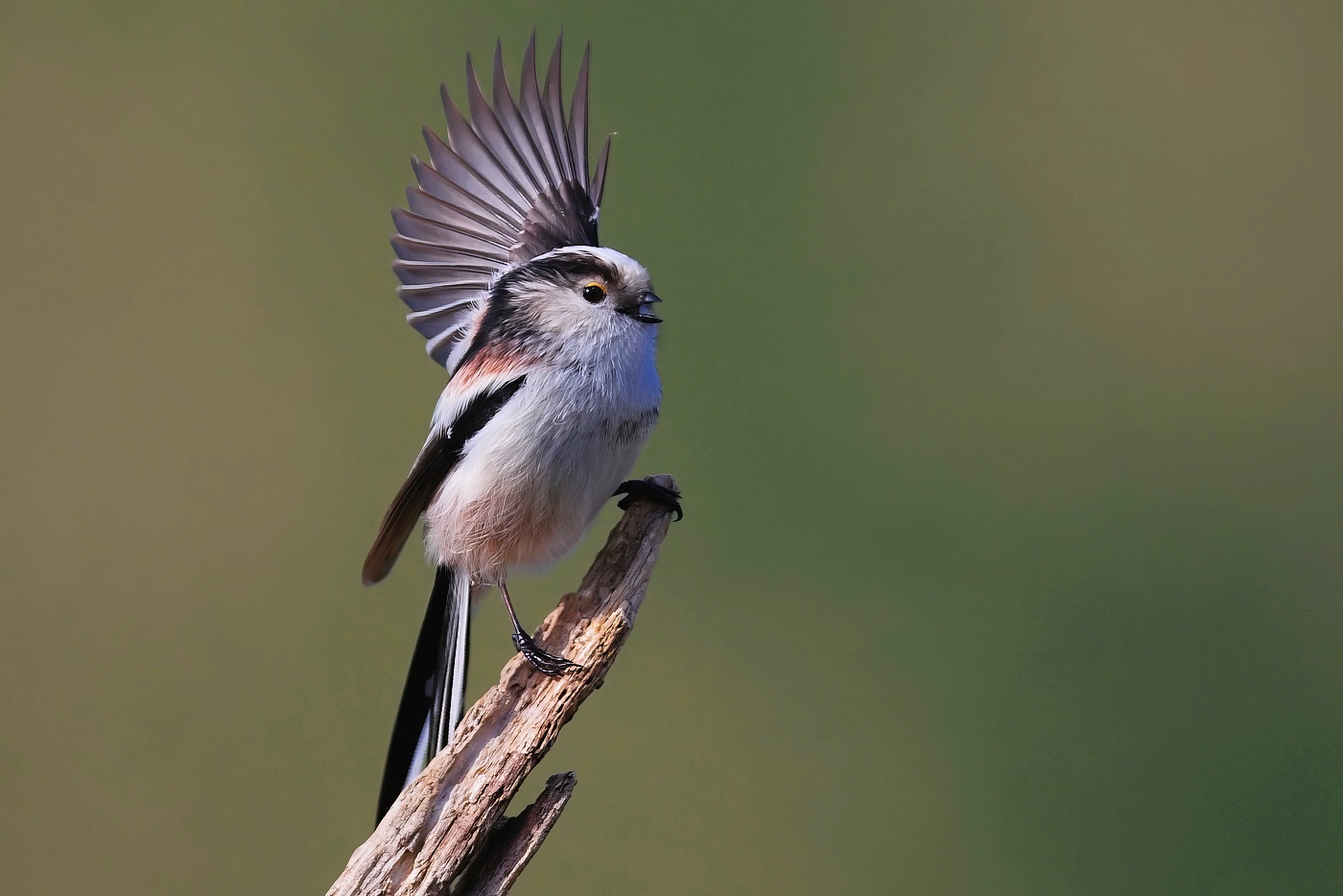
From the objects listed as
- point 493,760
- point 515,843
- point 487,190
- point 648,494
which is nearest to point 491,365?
point 648,494

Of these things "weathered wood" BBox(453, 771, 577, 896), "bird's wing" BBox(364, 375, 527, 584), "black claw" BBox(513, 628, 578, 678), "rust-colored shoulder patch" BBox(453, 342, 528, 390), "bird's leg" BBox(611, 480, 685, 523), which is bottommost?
"weathered wood" BBox(453, 771, 577, 896)

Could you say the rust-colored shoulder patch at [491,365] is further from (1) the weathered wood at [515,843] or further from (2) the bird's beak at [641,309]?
(1) the weathered wood at [515,843]

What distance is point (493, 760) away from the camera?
157 centimetres

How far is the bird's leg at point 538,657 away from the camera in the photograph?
65.6 inches

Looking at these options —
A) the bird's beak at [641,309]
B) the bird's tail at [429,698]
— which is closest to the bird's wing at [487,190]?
the bird's beak at [641,309]

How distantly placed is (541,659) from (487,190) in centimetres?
105

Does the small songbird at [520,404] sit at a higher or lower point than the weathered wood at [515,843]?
higher

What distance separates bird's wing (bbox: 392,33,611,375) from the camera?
2.23 m

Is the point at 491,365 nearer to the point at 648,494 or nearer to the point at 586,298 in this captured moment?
the point at 586,298

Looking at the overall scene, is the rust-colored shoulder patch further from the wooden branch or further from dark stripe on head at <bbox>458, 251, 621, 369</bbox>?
the wooden branch

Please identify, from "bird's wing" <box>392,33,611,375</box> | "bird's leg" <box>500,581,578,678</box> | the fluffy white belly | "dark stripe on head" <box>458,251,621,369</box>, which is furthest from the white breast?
"bird's wing" <box>392,33,611,375</box>

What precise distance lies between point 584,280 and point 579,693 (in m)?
0.70

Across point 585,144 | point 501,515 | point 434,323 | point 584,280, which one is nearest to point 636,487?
point 501,515

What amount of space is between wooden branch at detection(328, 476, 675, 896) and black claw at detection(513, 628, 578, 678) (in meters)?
0.01
